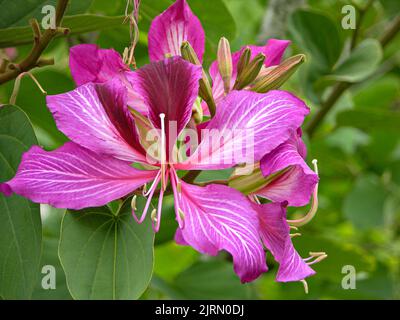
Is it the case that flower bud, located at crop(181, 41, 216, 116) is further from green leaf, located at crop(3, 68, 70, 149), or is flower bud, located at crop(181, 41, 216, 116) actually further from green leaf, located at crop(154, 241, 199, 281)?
green leaf, located at crop(154, 241, 199, 281)

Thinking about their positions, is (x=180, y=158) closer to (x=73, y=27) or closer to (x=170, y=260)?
(x=73, y=27)

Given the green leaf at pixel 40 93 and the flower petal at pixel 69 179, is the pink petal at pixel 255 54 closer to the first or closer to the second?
the flower petal at pixel 69 179

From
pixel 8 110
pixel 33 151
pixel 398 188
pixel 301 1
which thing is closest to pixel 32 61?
pixel 8 110

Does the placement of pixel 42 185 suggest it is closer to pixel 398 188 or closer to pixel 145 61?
pixel 145 61

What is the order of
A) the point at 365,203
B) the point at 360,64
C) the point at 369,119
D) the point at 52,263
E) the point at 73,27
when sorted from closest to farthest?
the point at 73,27, the point at 52,263, the point at 360,64, the point at 369,119, the point at 365,203

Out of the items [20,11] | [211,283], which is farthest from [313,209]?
[211,283]

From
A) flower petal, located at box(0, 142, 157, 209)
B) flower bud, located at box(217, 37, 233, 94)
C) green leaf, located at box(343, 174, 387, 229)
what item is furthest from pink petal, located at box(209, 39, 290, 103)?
green leaf, located at box(343, 174, 387, 229)
